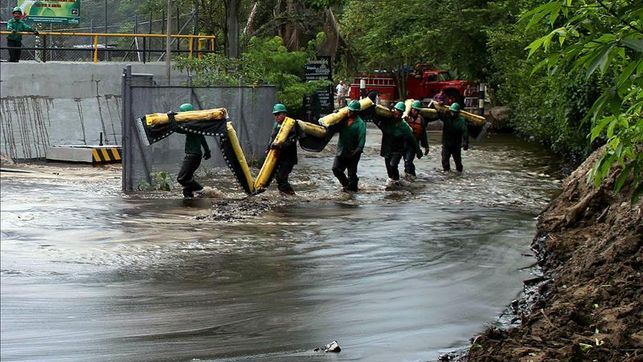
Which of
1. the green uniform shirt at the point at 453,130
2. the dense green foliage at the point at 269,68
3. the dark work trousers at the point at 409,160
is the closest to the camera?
the dark work trousers at the point at 409,160

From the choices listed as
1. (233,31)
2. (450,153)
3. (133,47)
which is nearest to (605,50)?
(450,153)

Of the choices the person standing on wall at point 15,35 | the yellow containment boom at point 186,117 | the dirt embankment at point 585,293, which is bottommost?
the dirt embankment at point 585,293

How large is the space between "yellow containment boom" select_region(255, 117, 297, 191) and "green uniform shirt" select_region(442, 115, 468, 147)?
5.86 m

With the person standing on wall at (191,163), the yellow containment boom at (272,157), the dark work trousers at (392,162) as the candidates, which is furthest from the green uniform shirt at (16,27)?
the yellow containment boom at (272,157)

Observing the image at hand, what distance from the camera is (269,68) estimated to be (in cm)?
2648

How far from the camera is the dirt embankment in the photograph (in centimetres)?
694

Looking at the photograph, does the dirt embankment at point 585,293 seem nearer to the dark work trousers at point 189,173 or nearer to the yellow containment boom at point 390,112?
the dark work trousers at point 189,173

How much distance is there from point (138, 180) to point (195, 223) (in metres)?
3.82

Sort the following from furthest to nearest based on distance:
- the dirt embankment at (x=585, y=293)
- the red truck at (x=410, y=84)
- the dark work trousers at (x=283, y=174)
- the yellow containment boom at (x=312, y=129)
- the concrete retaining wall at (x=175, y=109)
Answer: the red truck at (x=410, y=84), the concrete retaining wall at (x=175, y=109), the yellow containment boom at (x=312, y=129), the dark work trousers at (x=283, y=174), the dirt embankment at (x=585, y=293)

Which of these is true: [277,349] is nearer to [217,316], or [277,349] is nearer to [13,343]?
[217,316]

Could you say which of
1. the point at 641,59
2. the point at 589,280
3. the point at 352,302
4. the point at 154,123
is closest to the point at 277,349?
the point at 352,302

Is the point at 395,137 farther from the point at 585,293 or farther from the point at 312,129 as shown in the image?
the point at 585,293

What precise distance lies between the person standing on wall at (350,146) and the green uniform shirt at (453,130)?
Result: 4.00 metres

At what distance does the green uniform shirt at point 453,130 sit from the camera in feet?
72.1
